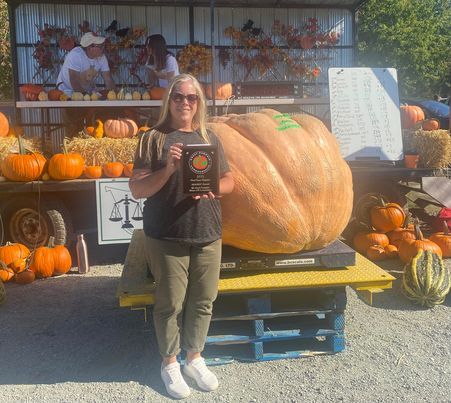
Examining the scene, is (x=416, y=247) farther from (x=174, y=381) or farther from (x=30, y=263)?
(x=30, y=263)

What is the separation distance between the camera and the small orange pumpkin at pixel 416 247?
5031 mm

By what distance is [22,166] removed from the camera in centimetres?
529

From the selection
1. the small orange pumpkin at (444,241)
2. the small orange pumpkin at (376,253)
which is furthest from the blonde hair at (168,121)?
the small orange pumpkin at (444,241)

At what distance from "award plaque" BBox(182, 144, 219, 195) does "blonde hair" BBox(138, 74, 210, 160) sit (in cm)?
21

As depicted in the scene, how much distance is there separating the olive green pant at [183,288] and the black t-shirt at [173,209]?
0.06 metres

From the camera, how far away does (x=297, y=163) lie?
3143 millimetres

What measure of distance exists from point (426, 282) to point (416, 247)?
0.99 m

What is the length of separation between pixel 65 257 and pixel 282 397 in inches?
124

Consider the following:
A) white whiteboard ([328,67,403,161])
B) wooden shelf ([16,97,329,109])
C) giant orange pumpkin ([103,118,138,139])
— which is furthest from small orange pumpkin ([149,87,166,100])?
white whiteboard ([328,67,403,161])

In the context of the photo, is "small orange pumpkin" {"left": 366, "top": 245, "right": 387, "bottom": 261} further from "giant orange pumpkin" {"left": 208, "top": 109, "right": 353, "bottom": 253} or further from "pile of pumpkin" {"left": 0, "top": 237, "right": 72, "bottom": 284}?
"pile of pumpkin" {"left": 0, "top": 237, "right": 72, "bottom": 284}

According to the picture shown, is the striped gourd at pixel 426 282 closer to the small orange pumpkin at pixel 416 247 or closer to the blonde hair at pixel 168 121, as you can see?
the small orange pumpkin at pixel 416 247

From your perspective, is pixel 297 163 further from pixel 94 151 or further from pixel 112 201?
pixel 94 151

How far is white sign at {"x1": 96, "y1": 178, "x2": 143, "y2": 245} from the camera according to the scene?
17.4ft

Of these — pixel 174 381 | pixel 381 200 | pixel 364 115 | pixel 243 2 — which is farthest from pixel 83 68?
pixel 174 381
